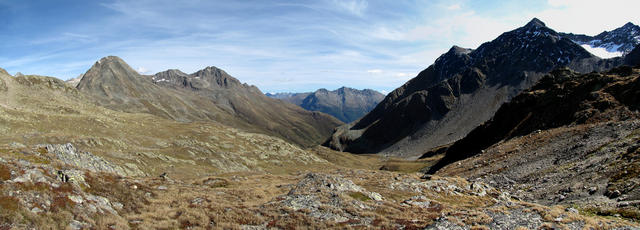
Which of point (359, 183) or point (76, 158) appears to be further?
point (76, 158)

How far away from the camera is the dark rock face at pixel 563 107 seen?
78.8m

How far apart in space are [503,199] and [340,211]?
30.0 meters

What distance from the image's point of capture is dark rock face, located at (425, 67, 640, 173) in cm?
7875

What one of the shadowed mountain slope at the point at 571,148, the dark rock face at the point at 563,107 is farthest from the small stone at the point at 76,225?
the dark rock face at the point at 563,107

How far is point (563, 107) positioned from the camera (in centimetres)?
9356

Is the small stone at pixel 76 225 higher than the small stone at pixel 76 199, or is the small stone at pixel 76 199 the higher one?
the small stone at pixel 76 199

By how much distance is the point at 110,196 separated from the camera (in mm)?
23344

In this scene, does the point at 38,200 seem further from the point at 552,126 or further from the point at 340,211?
the point at 552,126

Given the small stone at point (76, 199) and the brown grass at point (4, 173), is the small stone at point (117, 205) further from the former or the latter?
the brown grass at point (4, 173)

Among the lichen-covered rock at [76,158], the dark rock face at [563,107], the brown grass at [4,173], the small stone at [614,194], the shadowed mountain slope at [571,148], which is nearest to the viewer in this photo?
the brown grass at [4,173]

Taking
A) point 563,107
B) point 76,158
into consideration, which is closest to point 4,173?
point 76,158

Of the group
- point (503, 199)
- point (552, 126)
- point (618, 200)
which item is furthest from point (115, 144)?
point (552, 126)

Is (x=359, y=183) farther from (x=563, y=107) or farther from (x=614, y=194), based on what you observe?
(x=563, y=107)

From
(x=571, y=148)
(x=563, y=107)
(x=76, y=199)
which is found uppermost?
(x=563, y=107)
